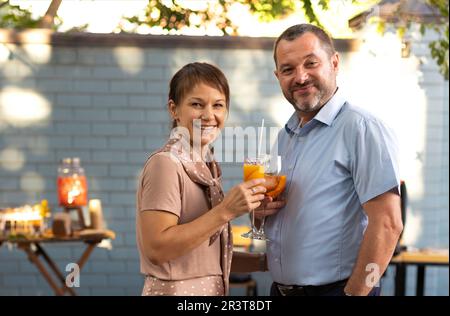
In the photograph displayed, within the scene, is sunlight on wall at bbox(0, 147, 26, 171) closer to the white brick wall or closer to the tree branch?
the white brick wall

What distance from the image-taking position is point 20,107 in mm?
5059

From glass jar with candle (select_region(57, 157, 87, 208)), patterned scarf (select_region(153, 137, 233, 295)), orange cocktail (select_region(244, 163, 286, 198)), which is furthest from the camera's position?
glass jar with candle (select_region(57, 157, 87, 208))

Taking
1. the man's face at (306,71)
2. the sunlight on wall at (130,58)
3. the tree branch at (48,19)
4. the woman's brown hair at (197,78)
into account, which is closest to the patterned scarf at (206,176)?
the woman's brown hair at (197,78)

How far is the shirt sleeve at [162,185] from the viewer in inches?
63.2

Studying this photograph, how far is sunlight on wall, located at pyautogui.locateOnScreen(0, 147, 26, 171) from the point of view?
16.6ft

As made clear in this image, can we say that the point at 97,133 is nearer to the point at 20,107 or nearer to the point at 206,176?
the point at 20,107

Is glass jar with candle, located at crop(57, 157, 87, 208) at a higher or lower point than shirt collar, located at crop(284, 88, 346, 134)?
lower

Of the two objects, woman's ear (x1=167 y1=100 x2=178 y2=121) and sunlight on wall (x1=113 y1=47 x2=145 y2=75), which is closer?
woman's ear (x1=167 y1=100 x2=178 y2=121)

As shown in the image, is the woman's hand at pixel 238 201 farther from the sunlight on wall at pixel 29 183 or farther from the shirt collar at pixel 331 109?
the sunlight on wall at pixel 29 183

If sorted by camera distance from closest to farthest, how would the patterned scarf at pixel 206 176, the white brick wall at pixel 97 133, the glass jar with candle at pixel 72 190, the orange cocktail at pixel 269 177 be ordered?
1. the patterned scarf at pixel 206 176
2. the orange cocktail at pixel 269 177
3. the glass jar with candle at pixel 72 190
4. the white brick wall at pixel 97 133

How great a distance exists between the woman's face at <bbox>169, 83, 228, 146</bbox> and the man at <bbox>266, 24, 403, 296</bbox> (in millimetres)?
209

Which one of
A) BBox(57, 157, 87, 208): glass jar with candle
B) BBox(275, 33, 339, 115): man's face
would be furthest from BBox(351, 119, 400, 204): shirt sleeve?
BBox(57, 157, 87, 208): glass jar with candle

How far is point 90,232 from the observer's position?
4.43 m
